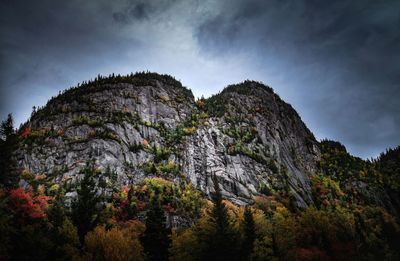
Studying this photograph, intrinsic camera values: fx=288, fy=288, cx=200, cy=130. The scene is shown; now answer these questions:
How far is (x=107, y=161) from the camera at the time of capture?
89875mm

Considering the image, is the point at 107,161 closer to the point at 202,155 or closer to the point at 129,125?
the point at 129,125

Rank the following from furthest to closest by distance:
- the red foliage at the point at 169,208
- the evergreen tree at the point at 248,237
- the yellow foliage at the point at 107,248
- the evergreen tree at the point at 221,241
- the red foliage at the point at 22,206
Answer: the red foliage at the point at 169,208 < the evergreen tree at the point at 248,237 < the evergreen tree at the point at 221,241 < the red foliage at the point at 22,206 < the yellow foliage at the point at 107,248

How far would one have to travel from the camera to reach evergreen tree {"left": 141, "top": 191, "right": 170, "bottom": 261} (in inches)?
1505

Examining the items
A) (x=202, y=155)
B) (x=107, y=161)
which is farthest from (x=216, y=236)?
(x=202, y=155)

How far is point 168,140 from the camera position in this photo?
11844 centimetres

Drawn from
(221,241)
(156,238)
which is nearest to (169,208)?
(156,238)

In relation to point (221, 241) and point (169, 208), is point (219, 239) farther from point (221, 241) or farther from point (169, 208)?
point (169, 208)

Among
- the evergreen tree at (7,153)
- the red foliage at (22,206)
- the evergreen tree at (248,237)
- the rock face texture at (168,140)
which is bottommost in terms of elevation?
the evergreen tree at (248,237)

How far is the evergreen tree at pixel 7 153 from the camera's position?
38.1m

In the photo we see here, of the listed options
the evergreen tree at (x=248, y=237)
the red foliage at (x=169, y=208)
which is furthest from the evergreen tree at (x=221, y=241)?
the red foliage at (x=169, y=208)

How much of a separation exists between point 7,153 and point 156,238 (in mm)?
23019

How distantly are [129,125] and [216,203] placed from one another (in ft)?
254

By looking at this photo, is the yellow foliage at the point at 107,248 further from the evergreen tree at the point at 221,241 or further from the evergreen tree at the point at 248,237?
the evergreen tree at the point at 248,237

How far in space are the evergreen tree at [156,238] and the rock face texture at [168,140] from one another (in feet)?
156
